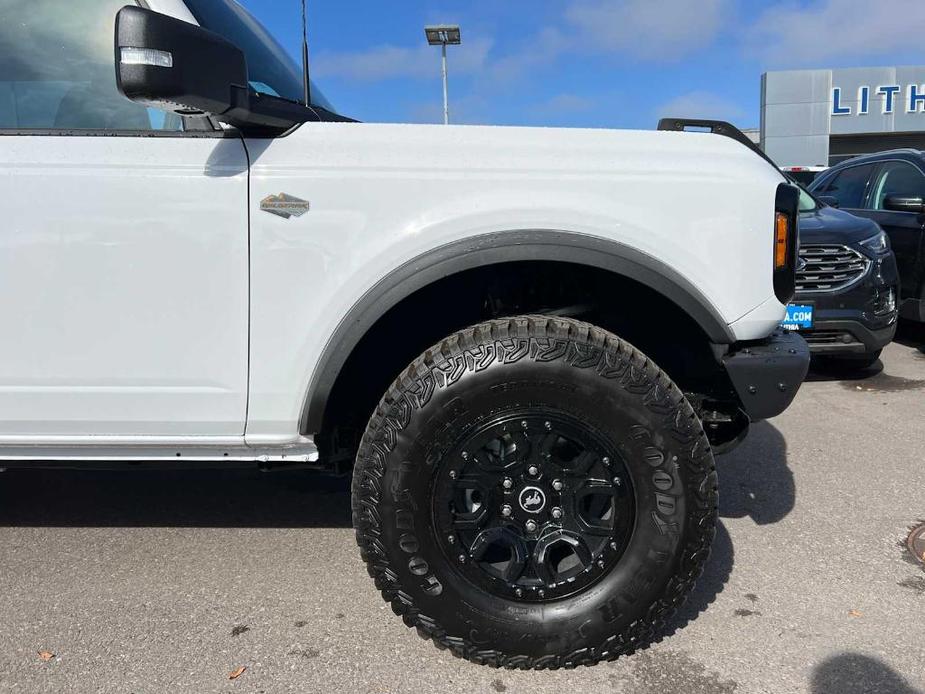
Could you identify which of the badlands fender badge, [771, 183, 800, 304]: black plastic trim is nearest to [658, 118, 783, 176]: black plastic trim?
[771, 183, 800, 304]: black plastic trim

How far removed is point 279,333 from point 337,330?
0.18 meters

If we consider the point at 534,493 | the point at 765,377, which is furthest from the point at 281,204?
the point at 765,377

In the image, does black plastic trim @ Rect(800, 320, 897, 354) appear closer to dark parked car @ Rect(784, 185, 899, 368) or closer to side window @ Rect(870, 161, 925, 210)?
dark parked car @ Rect(784, 185, 899, 368)

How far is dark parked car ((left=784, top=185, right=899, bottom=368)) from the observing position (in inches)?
196

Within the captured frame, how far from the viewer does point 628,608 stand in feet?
6.73

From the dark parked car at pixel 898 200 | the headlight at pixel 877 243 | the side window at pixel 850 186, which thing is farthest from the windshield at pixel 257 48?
the side window at pixel 850 186

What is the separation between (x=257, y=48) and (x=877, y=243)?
4.64 metres

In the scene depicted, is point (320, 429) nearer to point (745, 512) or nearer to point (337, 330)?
point (337, 330)

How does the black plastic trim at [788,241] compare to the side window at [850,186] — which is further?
the side window at [850,186]

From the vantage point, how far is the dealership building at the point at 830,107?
27281 millimetres

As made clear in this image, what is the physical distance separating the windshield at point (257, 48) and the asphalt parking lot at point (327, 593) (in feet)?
5.97

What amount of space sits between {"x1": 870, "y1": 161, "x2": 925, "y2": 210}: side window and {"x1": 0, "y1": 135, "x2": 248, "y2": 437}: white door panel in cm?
627

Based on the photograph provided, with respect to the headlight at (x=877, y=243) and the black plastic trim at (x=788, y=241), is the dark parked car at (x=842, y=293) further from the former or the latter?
the black plastic trim at (x=788, y=241)

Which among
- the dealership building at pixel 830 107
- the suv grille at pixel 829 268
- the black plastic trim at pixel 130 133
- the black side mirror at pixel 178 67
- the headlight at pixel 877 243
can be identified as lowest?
the suv grille at pixel 829 268
